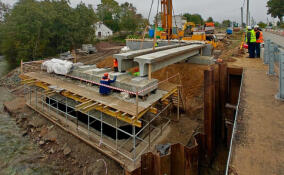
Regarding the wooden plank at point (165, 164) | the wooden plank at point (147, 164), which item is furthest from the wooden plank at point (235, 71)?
the wooden plank at point (147, 164)

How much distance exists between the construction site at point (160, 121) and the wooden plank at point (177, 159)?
34mm

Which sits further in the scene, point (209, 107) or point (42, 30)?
point (42, 30)

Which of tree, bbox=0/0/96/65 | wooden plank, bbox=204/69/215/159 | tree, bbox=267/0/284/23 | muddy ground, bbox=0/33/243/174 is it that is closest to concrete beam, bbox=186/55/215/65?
muddy ground, bbox=0/33/243/174

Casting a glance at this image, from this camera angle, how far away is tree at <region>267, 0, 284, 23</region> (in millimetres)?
68688

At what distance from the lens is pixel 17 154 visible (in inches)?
392

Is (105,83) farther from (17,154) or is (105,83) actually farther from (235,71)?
(235,71)

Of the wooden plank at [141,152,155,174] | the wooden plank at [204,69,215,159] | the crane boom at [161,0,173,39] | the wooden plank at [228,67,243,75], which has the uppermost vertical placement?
the crane boom at [161,0,173,39]

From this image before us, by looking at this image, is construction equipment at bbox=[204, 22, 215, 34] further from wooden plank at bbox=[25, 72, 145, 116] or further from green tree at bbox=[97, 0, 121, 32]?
green tree at bbox=[97, 0, 121, 32]

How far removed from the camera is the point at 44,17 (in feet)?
94.4

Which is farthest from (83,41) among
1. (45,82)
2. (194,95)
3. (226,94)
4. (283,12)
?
(283,12)

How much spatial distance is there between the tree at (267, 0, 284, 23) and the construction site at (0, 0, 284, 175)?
7681 cm

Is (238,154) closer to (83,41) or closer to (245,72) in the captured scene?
(245,72)

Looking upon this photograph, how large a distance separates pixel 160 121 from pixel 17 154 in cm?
823

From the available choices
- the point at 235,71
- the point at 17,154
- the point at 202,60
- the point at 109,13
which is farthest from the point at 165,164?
the point at 109,13
